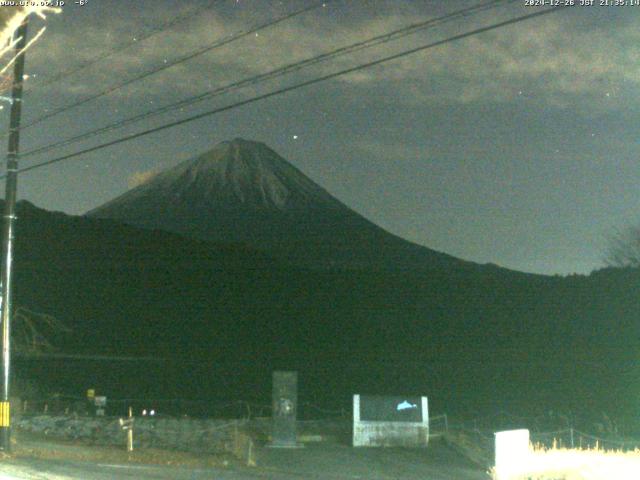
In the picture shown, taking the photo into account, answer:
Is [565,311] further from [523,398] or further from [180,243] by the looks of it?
[180,243]

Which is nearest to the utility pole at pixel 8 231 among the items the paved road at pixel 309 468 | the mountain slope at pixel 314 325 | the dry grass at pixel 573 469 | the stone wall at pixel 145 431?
the paved road at pixel 309 468

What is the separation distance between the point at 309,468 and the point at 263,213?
6063 inches

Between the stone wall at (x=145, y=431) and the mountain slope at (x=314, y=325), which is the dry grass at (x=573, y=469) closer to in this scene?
the stone wall at (x=145, y=431)

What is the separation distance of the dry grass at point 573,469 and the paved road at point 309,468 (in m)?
2.00

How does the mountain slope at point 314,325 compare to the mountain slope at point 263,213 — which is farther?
the mountain slope at point 263,213

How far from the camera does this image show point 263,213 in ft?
565

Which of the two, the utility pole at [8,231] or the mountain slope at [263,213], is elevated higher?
the mountain slope at [263,213]

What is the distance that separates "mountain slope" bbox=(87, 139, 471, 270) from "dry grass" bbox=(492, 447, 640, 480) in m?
114

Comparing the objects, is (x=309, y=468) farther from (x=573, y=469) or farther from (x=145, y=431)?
(x=145, y=431)

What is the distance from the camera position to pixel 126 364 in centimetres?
7200

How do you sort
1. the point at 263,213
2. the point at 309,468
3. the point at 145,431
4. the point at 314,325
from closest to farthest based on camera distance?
the point at 309,468 < the point at 145,431 < the point at 314,325 < the point at 263,213

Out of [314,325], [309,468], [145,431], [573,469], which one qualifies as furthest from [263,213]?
[573,469]

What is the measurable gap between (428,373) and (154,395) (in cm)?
2616

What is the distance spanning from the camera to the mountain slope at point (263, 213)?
150 metres
